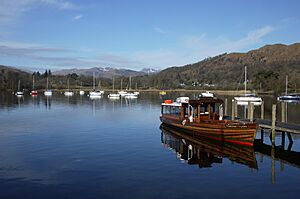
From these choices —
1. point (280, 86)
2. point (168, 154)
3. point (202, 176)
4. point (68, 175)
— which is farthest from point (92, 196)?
point (280, 86)

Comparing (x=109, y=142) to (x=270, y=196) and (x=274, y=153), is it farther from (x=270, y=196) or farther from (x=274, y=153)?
(x=270, y=196)

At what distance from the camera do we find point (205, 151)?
28.8 m

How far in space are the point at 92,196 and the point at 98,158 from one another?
8589 millimetres

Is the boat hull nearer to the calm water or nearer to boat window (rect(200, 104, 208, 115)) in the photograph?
the calm water

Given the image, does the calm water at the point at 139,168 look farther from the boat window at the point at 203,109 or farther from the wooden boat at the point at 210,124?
the boat window at the point at 203,109

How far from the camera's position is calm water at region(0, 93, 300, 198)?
1825 cm

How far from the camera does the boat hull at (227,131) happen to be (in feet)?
97.1

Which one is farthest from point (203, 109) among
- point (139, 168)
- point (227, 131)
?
point (139, 168)

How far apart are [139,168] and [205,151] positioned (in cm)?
803

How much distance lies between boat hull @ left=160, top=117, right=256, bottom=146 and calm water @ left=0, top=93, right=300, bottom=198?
969mm

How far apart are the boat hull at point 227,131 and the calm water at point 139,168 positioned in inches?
38.2

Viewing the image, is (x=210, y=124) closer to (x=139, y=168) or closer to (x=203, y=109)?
(x=203, y=109)

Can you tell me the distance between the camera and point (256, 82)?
152 meters

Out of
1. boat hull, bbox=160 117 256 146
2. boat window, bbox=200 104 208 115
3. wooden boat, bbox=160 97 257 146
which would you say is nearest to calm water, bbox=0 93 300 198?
boat hull, bbox=160 117 256 146
